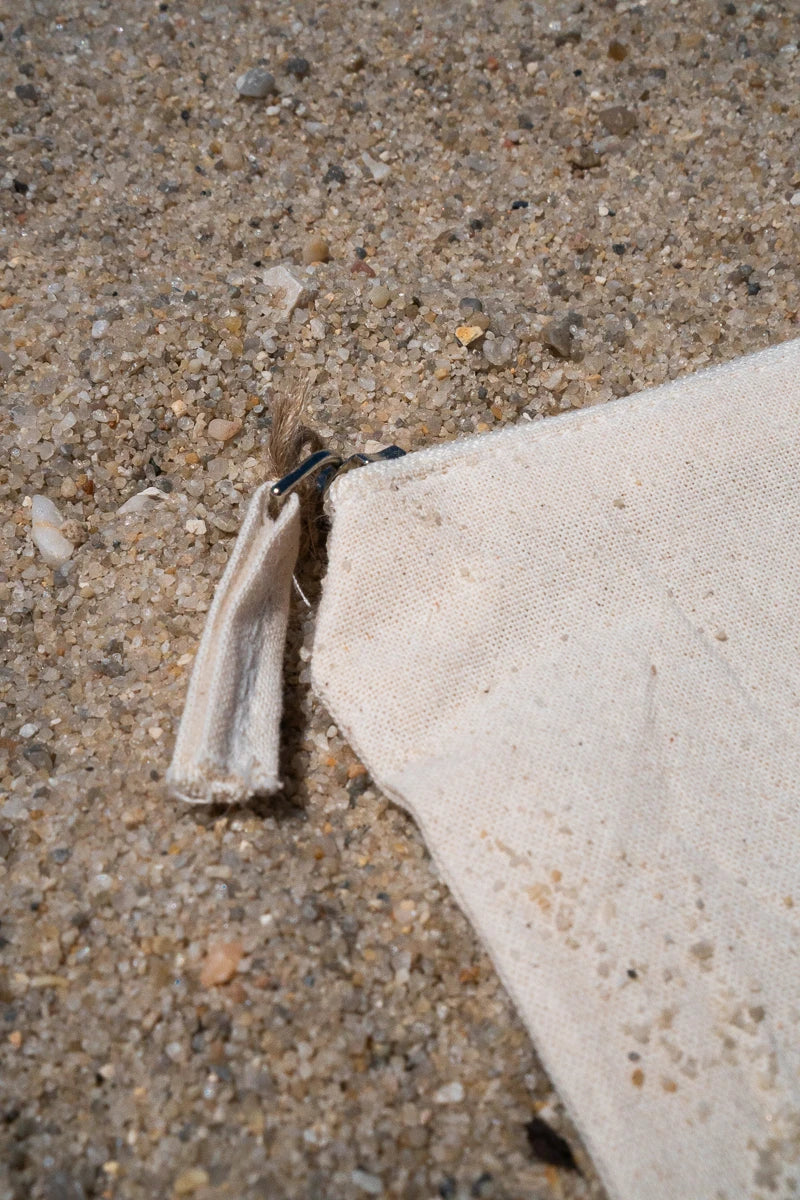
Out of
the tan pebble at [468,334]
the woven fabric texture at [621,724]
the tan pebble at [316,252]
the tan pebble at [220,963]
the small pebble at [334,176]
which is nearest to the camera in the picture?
the woven fabric texture at [621,724]

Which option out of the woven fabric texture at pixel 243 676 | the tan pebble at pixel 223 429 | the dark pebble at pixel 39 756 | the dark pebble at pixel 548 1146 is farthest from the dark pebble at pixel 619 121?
the dark pebble at pixel 548 1146

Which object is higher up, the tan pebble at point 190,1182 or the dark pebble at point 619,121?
the dark pebble at point 619,121

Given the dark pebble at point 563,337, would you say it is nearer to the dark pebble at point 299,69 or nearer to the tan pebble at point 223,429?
the tan pebble at point 223,429

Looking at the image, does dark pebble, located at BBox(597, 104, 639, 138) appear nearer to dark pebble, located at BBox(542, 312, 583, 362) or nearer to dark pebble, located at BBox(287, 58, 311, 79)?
dark pebble, located at BBox(542, 312, 583, 362)

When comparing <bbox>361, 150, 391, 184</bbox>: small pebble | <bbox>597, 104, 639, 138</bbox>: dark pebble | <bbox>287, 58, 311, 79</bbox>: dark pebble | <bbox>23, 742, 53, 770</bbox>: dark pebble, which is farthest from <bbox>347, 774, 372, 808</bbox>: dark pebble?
<bbox>287, 58, 311, 79</bbox>: dark pebble

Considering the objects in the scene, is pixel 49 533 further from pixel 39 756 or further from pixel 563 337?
pixel 563 337
